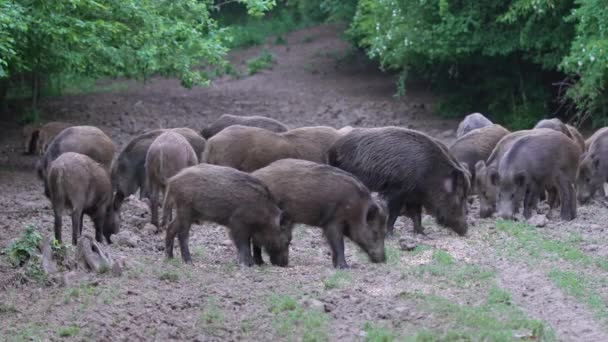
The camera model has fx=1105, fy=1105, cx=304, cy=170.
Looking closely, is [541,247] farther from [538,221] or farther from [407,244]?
[538,221]

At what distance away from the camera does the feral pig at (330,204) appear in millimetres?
10648

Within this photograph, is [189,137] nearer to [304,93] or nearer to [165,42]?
[165,42]

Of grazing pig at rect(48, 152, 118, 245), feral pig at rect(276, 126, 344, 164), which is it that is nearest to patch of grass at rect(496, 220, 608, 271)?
feral pig at rect(276, 126, 344, 164)

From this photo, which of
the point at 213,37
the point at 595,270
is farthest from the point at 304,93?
the point at 595,270

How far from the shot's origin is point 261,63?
32.3 metres

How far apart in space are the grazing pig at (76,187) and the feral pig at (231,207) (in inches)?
60.6

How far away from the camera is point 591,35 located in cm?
2000

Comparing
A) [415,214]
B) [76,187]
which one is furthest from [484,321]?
[76,187]

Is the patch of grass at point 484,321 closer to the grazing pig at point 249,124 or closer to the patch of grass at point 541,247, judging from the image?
the patch of grass at point 541,247

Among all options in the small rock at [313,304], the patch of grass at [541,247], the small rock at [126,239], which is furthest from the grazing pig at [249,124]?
the small rock at [313,304]

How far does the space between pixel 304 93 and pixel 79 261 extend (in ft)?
65.4

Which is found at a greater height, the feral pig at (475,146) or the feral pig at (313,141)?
the feral pig at (313,141)

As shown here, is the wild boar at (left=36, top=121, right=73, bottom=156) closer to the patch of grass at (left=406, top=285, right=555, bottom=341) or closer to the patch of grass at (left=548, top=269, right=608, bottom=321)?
the patch of grass at (left=548, top=269, right=608, bottom=321)

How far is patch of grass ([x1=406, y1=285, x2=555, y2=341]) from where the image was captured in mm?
7699
